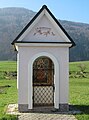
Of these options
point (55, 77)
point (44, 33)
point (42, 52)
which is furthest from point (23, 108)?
point (44, 33)

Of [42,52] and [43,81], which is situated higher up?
[42,52]

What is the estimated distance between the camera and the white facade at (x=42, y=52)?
13125 mm

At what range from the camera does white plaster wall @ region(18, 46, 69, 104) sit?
517 inches

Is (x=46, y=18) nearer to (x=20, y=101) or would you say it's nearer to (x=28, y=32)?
(x=28, y=32)

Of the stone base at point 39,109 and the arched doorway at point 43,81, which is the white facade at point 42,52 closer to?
the stone base at point 39,109

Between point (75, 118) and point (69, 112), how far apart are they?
133 centimetres

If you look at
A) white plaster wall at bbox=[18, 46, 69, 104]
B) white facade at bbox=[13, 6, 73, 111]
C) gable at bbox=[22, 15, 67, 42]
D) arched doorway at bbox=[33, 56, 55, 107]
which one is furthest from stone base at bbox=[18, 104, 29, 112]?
gable at bbox=[22, 15, 67, 42]

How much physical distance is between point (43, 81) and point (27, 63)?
5.23 feet

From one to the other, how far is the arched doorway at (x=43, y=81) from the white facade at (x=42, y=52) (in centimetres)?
67

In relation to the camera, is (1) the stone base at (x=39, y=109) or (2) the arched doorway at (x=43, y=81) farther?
(2) the arched doorway at (x=43, y=81)

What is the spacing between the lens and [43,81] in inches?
565

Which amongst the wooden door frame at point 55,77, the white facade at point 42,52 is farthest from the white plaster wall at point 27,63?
the wooden door frame at point 55,77

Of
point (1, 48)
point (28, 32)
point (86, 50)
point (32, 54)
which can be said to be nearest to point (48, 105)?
point (32, 54)

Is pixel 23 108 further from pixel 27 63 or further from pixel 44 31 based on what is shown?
pixel 44 31
